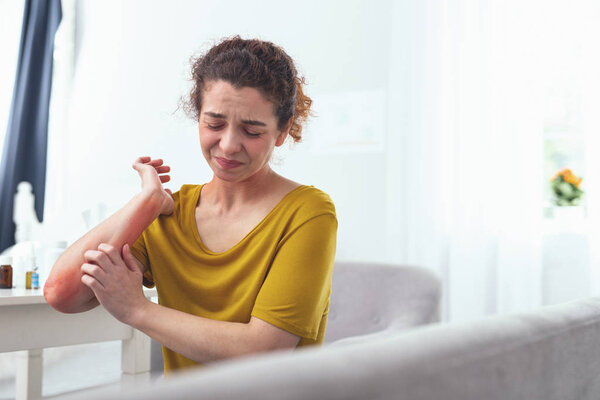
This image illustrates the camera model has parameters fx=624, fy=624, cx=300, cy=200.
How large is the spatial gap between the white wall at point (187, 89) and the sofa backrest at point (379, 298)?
80cm

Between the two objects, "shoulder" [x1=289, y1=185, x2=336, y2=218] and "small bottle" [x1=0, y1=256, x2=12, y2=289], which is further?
"small bottle" [x1=0, y1=256, x2=12, y2=289]

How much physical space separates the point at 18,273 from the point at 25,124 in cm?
239

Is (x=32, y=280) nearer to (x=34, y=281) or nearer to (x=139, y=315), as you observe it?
(x=34, y=281)

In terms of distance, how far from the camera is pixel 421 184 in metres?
2.85

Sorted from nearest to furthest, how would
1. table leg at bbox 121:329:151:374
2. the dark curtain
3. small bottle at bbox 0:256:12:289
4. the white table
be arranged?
the white table
small bottle at bbox 0:256:12:289
table leg at bbox 121:329:151:374
the dark curtain

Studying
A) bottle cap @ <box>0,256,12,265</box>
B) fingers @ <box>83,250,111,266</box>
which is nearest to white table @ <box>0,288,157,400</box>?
bottle cap @ <box>0,256,12,265</box>

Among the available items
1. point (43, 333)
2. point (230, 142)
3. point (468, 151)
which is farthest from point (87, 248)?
point (468, 151)

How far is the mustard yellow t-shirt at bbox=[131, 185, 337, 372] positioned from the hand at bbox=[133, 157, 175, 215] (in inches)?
1.3

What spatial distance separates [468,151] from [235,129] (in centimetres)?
185

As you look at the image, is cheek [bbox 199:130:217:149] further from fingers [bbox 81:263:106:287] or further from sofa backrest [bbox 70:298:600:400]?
sofa backrest [bbox 70:298:600:400]

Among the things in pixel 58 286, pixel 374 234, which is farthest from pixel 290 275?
pixel 374 234

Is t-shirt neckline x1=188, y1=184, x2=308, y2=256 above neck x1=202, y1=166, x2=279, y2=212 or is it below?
below

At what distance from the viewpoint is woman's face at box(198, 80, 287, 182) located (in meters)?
1.08

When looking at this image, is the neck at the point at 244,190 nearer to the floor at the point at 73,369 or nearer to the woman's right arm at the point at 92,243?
the woman's right arm at the point at 92,243
